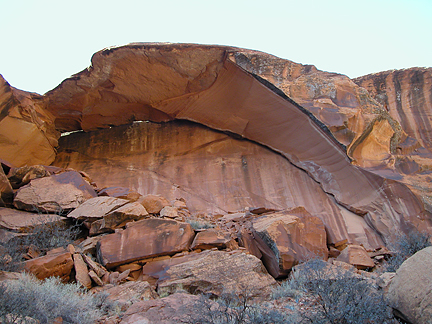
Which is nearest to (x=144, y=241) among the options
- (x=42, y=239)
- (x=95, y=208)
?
(x=95, y=208)

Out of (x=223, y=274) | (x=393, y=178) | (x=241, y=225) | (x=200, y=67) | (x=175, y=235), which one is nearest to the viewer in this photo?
(x=223, y=274)

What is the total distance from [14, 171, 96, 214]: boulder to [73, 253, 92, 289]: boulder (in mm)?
2065

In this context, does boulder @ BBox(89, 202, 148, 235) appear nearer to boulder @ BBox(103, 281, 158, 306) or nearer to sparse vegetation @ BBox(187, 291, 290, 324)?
boulder @ BBox(103, 281, 158, 306)

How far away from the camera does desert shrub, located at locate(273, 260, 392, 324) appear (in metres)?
3.22

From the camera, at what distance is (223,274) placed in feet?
16.1

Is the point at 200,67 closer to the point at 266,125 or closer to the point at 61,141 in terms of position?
the point at 266,125

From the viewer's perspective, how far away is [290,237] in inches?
230

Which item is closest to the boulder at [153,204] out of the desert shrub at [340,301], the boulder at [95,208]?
the boulder at [95,208]

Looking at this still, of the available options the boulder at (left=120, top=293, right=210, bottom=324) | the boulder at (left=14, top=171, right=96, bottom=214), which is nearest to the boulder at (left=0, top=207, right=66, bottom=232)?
the boulder at (left=14, top=171, right=96, bottom=214)

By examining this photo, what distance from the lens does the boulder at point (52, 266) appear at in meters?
4.50

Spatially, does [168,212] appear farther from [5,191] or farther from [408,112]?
[408,112]

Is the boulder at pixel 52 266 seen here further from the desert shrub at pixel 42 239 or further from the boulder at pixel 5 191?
the boulder at pixel 5 191

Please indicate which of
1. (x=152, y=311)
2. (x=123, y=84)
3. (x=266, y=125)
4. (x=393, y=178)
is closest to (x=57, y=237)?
(x=152, y=311)

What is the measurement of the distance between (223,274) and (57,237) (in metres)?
3.13
